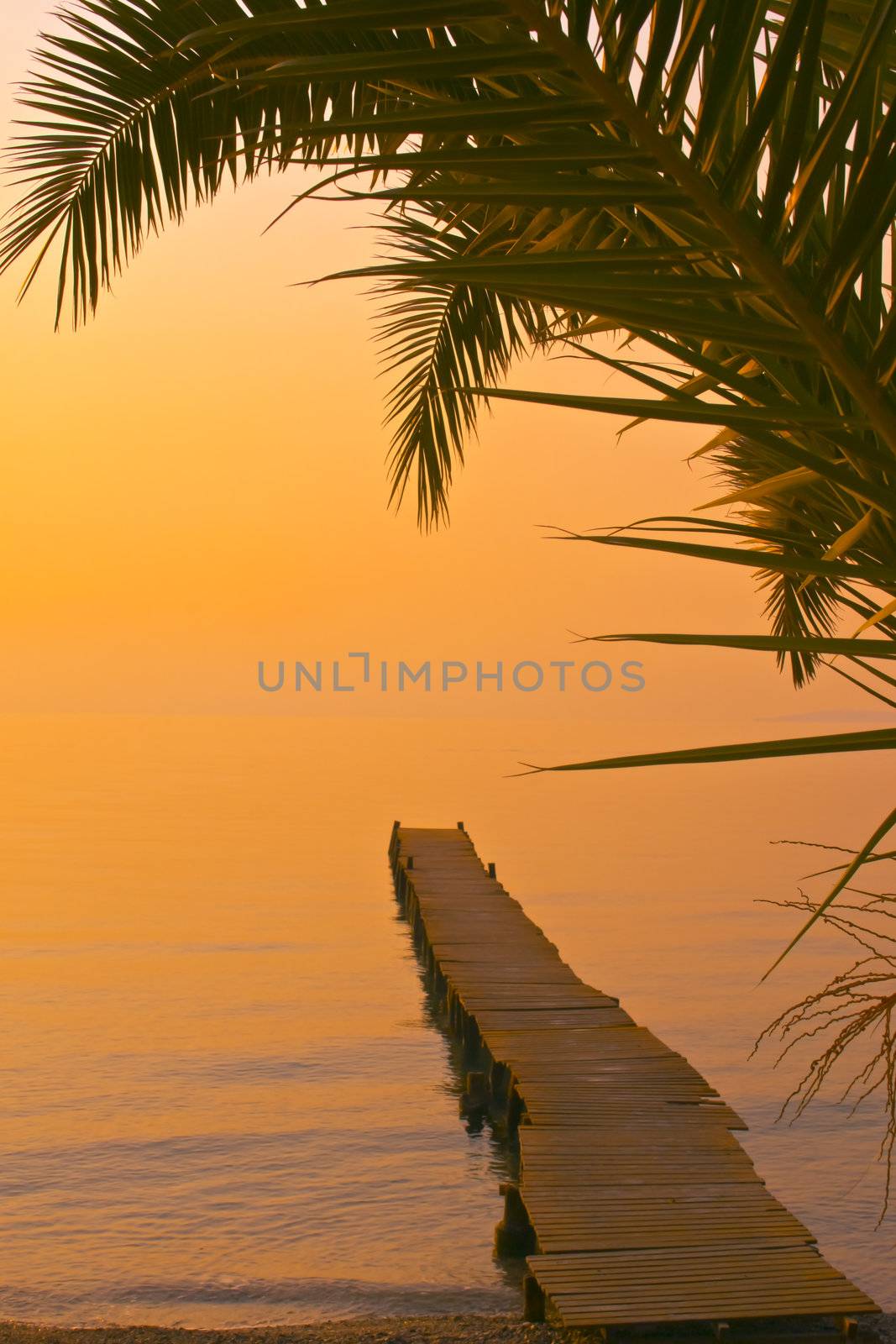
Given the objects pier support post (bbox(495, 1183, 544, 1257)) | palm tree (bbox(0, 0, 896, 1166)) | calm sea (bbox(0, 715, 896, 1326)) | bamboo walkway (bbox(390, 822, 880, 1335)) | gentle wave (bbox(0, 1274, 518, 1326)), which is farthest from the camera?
calm sea (bbox(0, 715, 896, 1326))

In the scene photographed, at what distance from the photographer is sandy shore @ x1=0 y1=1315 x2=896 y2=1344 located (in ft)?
18.0

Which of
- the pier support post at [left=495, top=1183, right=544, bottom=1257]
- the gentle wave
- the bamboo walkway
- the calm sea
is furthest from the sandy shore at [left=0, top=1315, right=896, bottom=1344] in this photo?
the pier support post at [left=495, top=1183, right=544, bottom=1257]

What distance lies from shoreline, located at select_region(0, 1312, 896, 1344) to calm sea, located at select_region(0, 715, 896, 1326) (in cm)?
64

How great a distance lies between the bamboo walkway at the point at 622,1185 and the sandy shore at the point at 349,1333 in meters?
0.17

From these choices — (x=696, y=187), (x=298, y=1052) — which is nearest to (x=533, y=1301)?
(x=696, y=187)

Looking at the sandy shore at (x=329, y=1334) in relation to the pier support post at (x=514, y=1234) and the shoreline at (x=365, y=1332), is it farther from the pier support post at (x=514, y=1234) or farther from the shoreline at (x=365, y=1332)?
the pier support post at (x=514, y=1234)

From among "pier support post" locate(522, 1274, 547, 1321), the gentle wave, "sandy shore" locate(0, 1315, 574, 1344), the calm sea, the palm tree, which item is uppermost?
the palm tree

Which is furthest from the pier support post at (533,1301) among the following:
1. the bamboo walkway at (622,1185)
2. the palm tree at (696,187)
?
the palm tree at (696,187)

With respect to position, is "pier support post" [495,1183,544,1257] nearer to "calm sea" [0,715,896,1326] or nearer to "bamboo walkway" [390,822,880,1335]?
"bamboo walkway" [390,822,880,1335]

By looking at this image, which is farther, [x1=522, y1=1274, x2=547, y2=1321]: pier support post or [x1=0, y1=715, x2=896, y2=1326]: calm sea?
[x1=0, y1=715, x2=896, y2=1326]: calm sea

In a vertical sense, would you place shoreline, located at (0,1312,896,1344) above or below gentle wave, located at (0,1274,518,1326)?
above

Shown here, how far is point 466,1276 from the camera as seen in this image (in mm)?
7082

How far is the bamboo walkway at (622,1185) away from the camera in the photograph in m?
5.00

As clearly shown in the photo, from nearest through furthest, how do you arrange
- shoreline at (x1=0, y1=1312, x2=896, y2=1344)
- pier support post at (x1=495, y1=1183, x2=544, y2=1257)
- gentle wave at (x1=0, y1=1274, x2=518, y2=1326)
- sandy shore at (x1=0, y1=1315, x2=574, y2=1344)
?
shoreline at (x1=0, y1=1312, x2=896, y2=1344), sandy shore at (x1=0, y1=1315, x2=574, y2=1344), gentle wave at (x1=0, y1=1274, x2=518, y2=1326), pier support post at (x1=495, y1=1183, x2=544, y2=1257)
